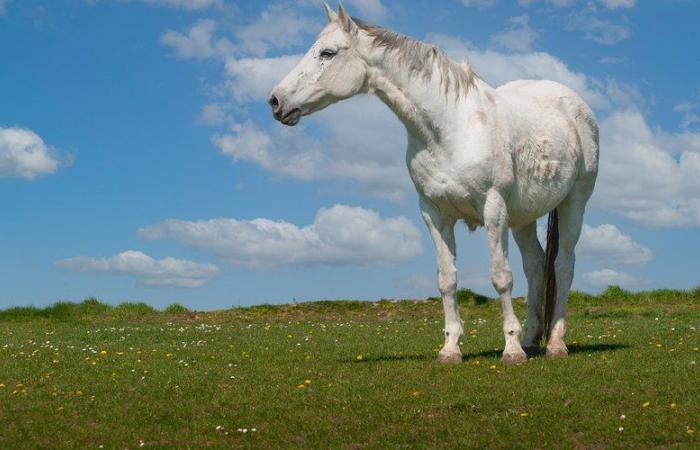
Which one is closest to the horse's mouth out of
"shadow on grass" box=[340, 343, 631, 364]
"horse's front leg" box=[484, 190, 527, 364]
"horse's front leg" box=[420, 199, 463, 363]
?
"horse's front leg" box=[420, 199, 463, 363]

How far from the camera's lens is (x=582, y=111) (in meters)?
13.1

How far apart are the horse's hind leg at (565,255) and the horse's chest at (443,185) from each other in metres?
2.15

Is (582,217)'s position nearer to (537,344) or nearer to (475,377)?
(537,344)

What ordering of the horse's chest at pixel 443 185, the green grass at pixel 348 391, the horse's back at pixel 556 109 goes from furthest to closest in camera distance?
the horse's back at pixel 556 109
the horse's chest at pixel 443 185
the green grass at pixel 348 391

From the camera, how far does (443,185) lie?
10.8 metres

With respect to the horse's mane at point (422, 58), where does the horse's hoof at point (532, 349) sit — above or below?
below

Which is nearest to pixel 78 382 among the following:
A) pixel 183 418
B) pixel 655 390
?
pixel 183 418

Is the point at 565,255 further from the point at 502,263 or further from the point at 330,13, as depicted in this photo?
the point at 330,13

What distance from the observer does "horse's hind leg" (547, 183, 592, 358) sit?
12.4 metres

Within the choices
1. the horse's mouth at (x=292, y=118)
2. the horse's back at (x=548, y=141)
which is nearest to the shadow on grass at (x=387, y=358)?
the horse's back at (x=548, y=141)

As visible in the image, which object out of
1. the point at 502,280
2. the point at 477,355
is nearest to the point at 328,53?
the point at 502,280

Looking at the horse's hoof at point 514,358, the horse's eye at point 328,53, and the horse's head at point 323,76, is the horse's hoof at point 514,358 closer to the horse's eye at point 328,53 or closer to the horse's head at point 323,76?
the horse's head at point 323,76

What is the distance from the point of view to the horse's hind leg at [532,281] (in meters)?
12.7

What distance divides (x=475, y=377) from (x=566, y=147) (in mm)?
3742
